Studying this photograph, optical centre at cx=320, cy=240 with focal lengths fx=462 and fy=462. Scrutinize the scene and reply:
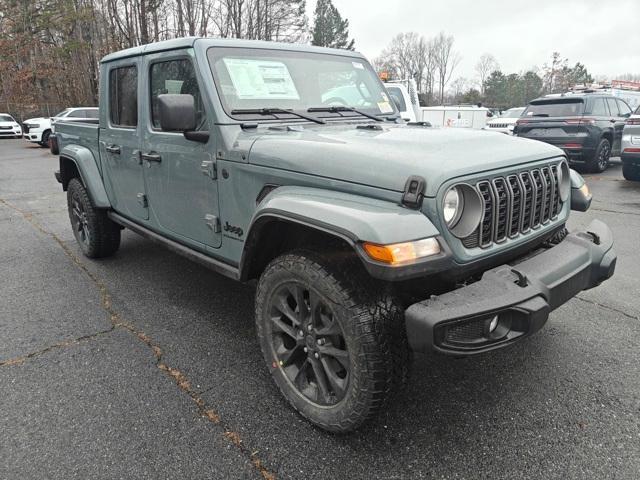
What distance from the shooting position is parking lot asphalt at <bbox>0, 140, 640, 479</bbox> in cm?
207

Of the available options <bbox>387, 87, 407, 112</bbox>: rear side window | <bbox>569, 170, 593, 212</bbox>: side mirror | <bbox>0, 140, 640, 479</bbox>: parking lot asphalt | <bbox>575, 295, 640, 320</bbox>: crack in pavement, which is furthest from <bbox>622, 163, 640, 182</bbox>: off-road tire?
<bbox>569, 170, 593, 212</bbox>: side mirror

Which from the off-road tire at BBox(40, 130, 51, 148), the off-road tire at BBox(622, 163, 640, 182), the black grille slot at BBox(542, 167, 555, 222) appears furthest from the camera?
the off-road tire at BBox(40, 130, 51, 148)

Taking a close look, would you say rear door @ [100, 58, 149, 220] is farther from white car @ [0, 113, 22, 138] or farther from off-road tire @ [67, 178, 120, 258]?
white car @ [0, 113, 22, 138]

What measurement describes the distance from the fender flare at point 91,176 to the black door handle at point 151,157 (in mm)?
1076

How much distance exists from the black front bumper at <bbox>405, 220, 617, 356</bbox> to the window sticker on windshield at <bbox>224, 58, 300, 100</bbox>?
5.72 feet

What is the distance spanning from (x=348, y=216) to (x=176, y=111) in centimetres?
124

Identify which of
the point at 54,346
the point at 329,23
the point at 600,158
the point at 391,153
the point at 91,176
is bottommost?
the point at 54,346

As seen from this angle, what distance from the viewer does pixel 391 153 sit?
2.07 metres

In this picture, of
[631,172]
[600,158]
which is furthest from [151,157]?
[600,158]

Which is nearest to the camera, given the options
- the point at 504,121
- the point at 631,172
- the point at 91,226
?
the point at 91,226

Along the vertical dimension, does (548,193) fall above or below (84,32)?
below

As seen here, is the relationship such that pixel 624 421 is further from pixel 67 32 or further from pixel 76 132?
pixel 67 32

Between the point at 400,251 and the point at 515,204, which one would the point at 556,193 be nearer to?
the point at 515,204

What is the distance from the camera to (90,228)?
15.1ft
